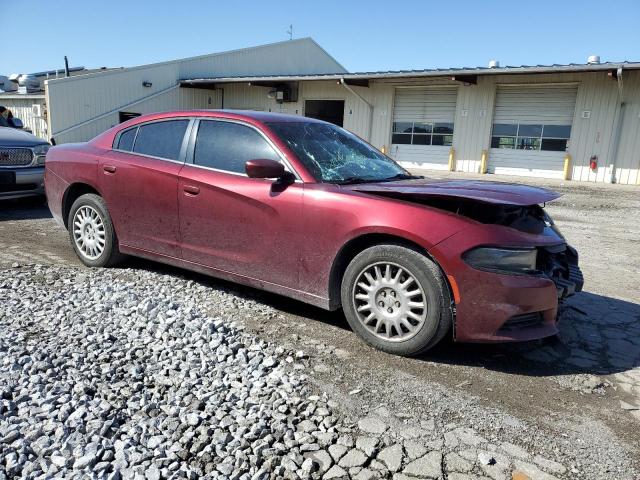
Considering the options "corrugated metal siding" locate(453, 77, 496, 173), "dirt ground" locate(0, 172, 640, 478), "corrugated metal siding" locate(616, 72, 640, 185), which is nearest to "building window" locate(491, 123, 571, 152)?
"corrugated metal siding" locate(453, 77, 496, 173)

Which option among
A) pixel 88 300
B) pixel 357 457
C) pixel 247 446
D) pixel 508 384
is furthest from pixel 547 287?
pixel 88 300

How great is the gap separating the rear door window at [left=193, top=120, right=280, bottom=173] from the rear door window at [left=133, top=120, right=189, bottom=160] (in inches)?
9.4

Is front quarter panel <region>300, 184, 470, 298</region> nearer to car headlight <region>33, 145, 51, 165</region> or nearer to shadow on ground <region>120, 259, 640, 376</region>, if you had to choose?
shadow on ground <region>120, 259, 640, 376</region>

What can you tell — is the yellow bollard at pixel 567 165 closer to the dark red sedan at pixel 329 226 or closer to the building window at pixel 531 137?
the building window at pixel 531 137

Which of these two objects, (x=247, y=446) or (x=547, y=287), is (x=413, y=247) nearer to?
(x=547, y=287)

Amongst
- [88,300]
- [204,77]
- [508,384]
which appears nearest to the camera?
[508,384]

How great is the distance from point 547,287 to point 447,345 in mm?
828

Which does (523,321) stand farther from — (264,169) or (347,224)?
(264,169)

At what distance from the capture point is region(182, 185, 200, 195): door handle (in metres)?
4.18

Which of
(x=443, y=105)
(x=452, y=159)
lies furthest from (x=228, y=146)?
(x=443, y=105)

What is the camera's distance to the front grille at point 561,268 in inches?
132

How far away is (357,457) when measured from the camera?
2299mm

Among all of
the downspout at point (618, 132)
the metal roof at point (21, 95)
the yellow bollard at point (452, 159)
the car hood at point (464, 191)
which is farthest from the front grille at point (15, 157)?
the metal roof at point (21, 95)

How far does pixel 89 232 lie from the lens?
5105 mm
